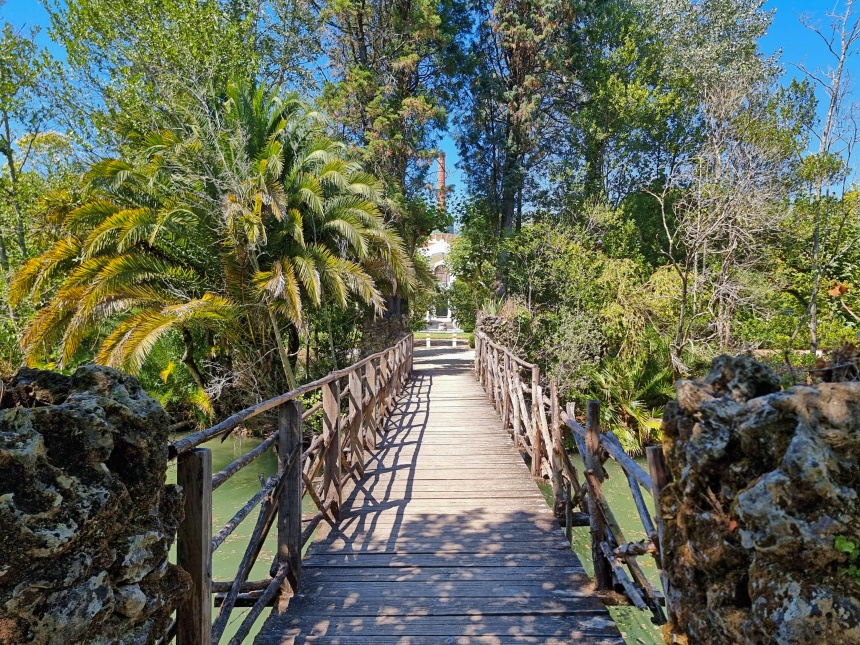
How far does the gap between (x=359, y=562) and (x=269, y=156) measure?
28.4ft

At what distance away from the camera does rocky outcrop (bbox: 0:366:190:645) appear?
118 centimetres

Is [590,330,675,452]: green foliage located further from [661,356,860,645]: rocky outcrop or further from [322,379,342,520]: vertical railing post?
[661,356,860,645]: rocky outcrop

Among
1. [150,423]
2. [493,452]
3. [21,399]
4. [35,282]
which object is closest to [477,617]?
[150,423]

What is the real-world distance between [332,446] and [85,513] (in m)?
3.05

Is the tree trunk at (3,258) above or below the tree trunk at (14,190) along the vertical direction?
below

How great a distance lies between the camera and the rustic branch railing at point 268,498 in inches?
74.5

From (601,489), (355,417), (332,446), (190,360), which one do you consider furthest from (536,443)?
(190,360)

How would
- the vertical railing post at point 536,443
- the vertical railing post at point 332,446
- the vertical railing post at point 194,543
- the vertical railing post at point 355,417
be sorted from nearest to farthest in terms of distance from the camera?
the vertical railing post at point 194,543 < the vertical railing post at point 332,446 < the vertical railing post at point 355,417 < the vertical railing post at point 536,443

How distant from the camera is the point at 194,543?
1.91m

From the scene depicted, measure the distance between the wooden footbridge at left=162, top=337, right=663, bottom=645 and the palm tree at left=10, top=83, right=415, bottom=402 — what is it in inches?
200

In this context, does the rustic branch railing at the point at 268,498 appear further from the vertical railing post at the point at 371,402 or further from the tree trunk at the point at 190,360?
the tree trunk at the point at 190,360

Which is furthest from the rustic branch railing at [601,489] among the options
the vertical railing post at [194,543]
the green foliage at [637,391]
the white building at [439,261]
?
the white building at [439,261]

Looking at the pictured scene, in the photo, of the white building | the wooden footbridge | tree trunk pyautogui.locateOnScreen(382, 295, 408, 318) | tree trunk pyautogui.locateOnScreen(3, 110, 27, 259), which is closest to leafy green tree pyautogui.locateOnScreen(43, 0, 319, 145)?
tree trunk pyautogui.locateOnScreen(3, 110, 27, 259)

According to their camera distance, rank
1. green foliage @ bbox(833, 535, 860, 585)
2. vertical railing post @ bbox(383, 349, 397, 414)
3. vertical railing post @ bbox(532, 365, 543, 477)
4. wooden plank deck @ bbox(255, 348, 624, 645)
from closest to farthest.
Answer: green foliage @ bbox(833, 535, 860, 585) < wooden plank deck @ bbox(255, 348, 624, 645) < vertical railing post @ bbox(532, 365, 543, 477) < vertical railing post @ bbox(383, 349, 397, 414)
